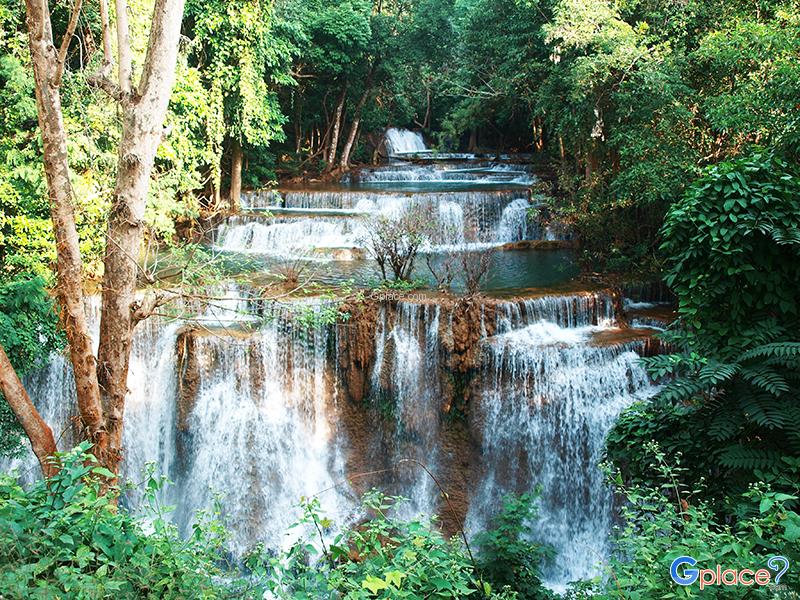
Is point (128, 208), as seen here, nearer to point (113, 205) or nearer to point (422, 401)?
point (113, 205)

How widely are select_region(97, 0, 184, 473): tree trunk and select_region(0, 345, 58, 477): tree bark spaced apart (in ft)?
1.49

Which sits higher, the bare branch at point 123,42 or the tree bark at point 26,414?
the bare branch at point 123,42

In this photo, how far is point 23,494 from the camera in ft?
11.8

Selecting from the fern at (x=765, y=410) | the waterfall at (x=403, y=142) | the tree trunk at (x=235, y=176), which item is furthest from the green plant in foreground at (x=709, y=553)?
the waterfall at (x=403, y=142)

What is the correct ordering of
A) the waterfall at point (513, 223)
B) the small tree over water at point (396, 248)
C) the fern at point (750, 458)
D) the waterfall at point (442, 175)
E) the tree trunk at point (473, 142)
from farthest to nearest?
1. the tree trunk at point (473, 142)
2. the waterfall at point (442, 175)
3. the waterfall at point (513, 223)
4. the small tree over water at point (396, 248)
5. the fern at point (750, 458)

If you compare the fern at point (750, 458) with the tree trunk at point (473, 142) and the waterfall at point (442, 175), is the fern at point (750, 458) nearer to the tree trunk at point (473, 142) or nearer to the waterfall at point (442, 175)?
the waterfall at point (442, 175)

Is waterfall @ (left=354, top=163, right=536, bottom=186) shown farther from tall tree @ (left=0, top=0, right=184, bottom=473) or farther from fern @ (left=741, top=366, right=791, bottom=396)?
fern @ (left=741, top=366, right=791, bottom=396)

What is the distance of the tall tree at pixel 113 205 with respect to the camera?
481 centimetres

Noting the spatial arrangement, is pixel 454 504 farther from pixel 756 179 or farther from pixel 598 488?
pixel 756 179

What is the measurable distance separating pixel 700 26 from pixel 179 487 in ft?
36.1

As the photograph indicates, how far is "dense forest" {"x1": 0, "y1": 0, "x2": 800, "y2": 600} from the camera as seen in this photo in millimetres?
3555

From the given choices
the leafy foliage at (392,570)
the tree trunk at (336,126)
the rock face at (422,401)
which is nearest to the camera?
the leafy foliage at (392,570)

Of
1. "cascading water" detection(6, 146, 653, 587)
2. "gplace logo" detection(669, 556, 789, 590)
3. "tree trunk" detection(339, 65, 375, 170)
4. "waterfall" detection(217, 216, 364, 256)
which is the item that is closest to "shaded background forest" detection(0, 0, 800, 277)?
"waterfall" detection(217, 216, 364, 256)

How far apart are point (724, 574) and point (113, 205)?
15.0ft
